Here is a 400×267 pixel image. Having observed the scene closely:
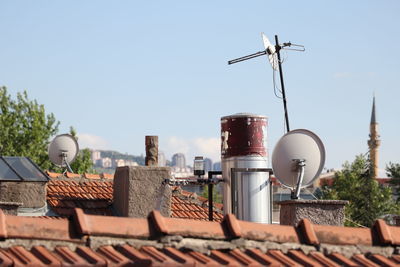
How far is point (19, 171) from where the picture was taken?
17078 millimetres

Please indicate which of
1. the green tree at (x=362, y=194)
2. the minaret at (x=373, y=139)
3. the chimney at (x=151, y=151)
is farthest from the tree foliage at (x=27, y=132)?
the minaret at (x=373, y=139)

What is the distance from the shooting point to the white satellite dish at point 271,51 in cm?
2208

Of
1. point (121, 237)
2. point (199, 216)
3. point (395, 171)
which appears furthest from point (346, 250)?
point (395, 171)

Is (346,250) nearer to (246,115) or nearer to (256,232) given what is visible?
(256,232)

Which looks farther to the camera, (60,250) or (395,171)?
(395,171)

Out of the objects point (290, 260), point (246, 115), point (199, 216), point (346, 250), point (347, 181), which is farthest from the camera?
point (347, 181)

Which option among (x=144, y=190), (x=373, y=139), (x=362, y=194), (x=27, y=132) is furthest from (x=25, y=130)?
(x=373, y=139)

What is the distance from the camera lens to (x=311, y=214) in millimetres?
11891

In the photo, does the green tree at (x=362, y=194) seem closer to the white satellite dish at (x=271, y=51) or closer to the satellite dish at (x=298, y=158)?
the white satellite dish at (x=271, y=51)

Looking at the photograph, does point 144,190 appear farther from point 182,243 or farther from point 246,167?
point 182,243

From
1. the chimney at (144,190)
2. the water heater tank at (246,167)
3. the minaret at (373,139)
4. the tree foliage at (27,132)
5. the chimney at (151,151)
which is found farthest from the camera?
the minaret at (373,139)

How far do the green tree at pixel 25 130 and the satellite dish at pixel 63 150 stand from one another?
3203 centimetres

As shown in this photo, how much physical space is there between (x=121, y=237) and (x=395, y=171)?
243ft

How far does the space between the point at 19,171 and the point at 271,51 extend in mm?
7323
